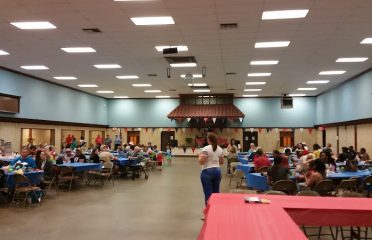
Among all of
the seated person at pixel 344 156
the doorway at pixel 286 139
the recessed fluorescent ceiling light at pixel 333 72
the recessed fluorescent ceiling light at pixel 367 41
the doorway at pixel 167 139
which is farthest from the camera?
the doorway at pixel 167 139

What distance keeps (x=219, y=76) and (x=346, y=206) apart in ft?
45.5

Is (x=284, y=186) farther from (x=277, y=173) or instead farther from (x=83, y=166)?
(x=83, y=166)

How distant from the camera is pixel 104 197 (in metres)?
9.84

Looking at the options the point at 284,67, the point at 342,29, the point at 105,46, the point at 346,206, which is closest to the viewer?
the point at 346,206

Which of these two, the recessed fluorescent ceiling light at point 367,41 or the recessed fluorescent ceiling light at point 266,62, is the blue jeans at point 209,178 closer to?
the recessed fluorescent ceiling light at point 367,41

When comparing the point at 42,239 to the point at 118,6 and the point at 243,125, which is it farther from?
the point at 243,125

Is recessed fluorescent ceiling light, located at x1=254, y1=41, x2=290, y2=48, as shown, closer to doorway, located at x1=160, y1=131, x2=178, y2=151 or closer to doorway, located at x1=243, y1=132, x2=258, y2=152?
doorway, located at x1=243, y1=132, x2=258, y2=152

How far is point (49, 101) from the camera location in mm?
19547

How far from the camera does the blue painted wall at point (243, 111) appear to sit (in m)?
26.4

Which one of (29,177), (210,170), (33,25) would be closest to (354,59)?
(210,170)

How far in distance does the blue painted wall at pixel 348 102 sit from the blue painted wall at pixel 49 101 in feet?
50.4

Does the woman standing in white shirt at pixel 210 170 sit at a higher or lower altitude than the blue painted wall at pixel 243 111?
lower

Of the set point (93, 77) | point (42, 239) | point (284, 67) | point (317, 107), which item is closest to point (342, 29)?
point (284, 67)

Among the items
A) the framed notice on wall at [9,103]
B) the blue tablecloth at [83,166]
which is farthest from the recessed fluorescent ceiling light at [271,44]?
the framed notice on wall at [9,103]
